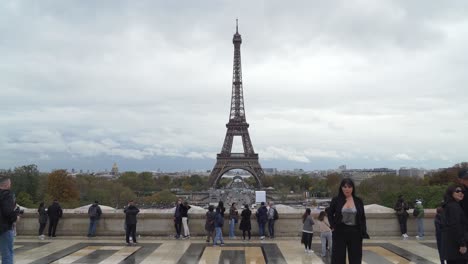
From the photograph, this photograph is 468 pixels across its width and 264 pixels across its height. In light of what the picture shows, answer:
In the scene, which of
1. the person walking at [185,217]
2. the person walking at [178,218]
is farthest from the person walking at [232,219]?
the person walking at [178,218]

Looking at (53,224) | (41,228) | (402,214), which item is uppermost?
(402,214)

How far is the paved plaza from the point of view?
12195mm

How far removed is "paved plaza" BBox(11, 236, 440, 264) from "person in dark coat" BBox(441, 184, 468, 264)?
16.5 feet

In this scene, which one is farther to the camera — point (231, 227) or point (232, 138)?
point (232, 138)

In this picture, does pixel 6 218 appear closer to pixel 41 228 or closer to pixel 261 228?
pixel 41 228

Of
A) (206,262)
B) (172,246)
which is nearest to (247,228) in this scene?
(172,246)

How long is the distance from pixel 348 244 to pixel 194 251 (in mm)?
7415

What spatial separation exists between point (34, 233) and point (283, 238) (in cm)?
957

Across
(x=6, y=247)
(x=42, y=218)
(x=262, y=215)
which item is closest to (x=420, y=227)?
(x=262, y=215)

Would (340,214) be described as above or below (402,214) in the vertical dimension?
above

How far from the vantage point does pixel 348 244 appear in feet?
23.6

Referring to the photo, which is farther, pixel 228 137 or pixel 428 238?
pixel 228 137

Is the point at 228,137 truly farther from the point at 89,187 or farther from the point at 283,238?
the point at 283,238

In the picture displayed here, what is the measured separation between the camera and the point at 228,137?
307ft
